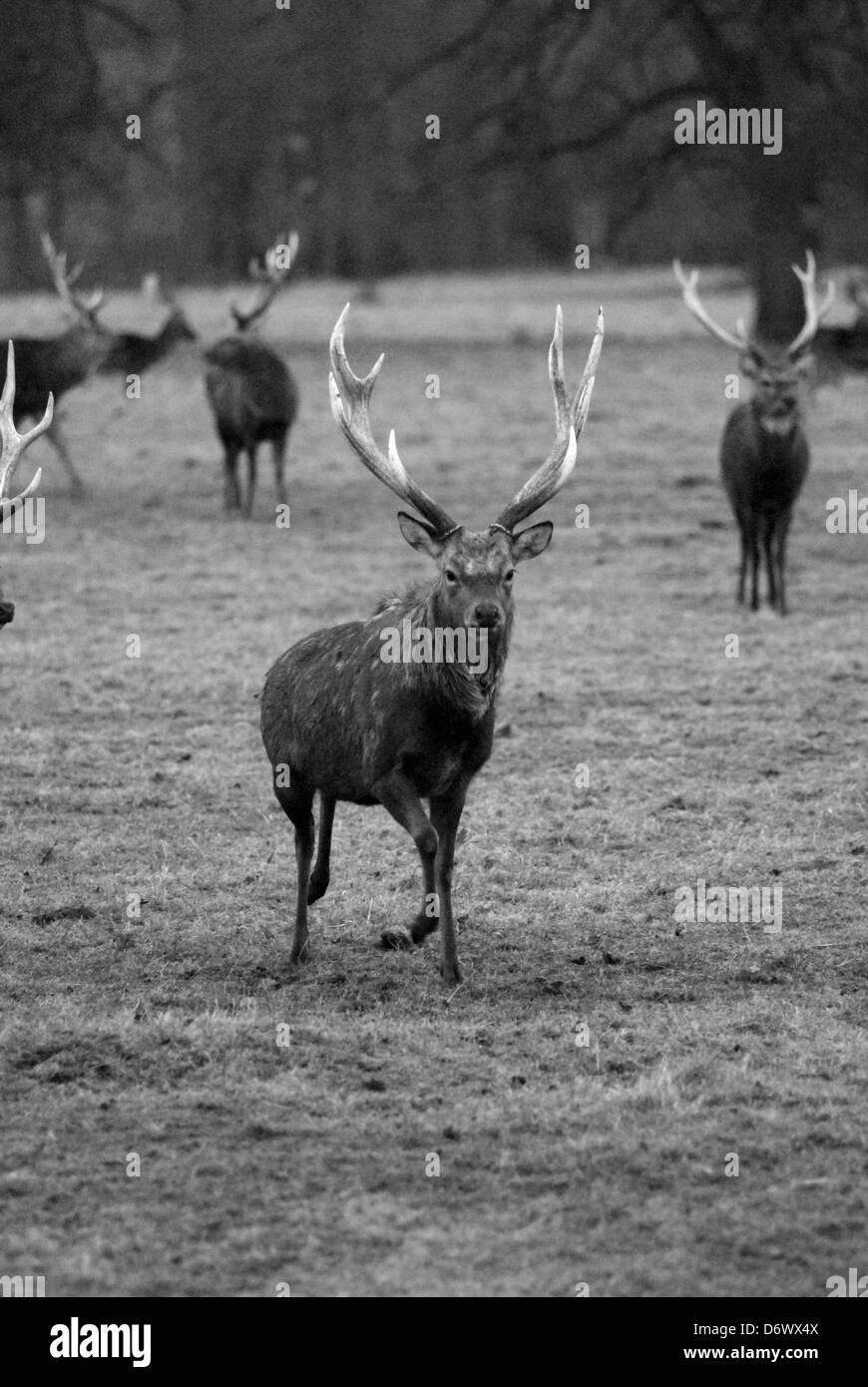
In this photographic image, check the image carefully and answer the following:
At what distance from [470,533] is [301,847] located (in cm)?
124

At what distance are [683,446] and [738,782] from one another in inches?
416

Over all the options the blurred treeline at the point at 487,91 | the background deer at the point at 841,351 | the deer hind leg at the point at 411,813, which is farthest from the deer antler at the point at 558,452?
the blurred treeline at the point at 487,91

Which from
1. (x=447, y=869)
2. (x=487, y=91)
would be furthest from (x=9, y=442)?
(x=487, y=91)

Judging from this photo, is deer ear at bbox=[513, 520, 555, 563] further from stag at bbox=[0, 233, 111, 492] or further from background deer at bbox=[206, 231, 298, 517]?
stag at bbox=[0, 233, 111, 492]

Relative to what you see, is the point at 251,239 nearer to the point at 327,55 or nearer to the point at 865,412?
the point at 327,55

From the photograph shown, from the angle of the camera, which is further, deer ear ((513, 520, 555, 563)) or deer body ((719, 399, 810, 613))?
deer body ((719, 399, 810, 613))

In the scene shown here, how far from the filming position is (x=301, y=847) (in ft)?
22.9

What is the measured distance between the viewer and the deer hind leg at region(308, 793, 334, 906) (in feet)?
23.2

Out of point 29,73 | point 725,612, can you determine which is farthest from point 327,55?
point 725,612

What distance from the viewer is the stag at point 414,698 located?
6.51 metres

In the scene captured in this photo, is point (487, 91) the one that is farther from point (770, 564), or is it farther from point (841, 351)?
point (770, 564)

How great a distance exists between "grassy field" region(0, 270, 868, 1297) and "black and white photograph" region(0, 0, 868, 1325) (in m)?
0.02

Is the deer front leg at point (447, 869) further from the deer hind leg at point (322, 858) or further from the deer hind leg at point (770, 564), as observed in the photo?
the deer hind leg at point (770, 564)

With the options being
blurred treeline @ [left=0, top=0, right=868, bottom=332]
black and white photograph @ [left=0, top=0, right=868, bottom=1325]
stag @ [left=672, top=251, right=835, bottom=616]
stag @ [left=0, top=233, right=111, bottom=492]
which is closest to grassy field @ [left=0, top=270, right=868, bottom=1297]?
black and white photograph @ [left=0, top=0, right=868, bottom=1325]
